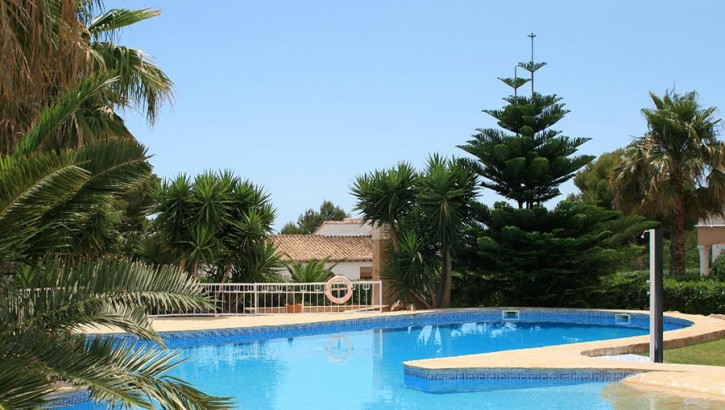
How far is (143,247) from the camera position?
56.6 feet

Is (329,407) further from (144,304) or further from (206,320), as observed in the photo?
(206,320)

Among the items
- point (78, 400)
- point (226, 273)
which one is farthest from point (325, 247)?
point (78, 400)

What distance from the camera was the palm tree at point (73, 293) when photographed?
14.0 ft

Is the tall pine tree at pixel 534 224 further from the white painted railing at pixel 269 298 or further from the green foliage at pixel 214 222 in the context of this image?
the green foliage at pixel 214 222

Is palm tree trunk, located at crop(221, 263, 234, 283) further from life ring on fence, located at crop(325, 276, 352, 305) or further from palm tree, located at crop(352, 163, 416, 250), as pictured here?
palm tree, located at crop(352, 163, 416, 250)

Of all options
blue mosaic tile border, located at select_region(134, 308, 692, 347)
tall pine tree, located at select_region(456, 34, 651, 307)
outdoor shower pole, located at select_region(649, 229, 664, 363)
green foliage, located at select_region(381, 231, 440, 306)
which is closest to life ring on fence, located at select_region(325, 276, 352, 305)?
blue mosaic tile border, located at select_region(134, 308, 692, 347)

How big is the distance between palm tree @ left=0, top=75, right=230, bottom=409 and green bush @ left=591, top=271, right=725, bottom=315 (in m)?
12.9

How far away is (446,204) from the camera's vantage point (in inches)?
691

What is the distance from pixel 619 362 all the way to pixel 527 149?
973 centimetres

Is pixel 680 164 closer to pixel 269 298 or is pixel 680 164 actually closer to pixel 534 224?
pixel 534 224

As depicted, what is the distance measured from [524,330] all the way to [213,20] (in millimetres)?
8421

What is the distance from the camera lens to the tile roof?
33309mm

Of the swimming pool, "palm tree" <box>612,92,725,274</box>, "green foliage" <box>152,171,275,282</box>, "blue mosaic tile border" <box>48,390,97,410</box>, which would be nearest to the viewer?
"blue mosaic tile border" <box>48,390,97,410</box>

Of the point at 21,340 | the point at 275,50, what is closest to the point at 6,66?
the point at 21,340
